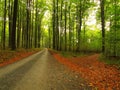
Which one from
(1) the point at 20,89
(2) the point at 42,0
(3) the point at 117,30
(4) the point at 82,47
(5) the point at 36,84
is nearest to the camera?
(1) the point at 20,89

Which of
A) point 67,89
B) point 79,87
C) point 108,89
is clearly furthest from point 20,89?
point 108,89

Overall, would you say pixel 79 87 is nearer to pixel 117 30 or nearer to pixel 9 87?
pixel 9 87

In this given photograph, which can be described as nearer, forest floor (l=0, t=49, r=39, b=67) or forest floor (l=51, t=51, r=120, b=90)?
A: forest floor (l=51, t=51, r=120, b=90)

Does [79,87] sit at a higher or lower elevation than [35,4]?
lower

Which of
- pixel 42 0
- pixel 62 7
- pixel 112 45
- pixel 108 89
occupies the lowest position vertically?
pixel 108 89

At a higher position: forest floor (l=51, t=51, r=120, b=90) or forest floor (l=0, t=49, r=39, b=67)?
forest floor (l=0, t=49, r=39, b=67)

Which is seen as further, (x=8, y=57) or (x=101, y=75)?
(x=8, y=57)

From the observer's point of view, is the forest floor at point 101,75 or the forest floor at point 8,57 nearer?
the forest floor at point 101,75

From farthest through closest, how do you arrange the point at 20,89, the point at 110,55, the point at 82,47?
the point at 82,47
the point at 110,55
the point at 20,89

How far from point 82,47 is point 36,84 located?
27.8 meters

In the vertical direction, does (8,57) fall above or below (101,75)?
above

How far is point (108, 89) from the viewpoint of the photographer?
7.32m

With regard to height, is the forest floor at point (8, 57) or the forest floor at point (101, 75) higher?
the forest floor at point (8, 57)

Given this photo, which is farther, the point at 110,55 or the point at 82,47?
the point at 82,47
